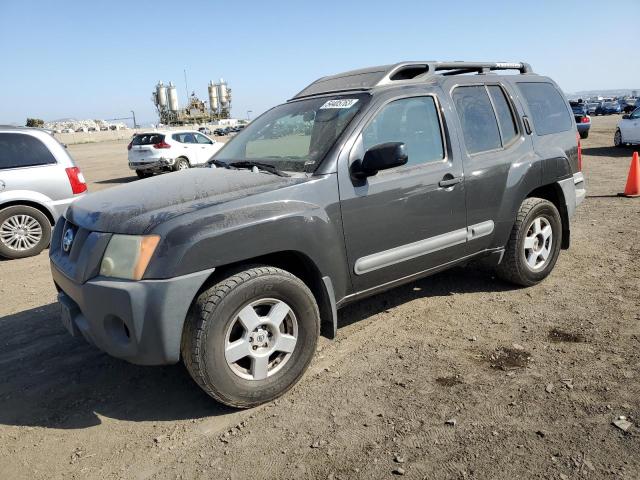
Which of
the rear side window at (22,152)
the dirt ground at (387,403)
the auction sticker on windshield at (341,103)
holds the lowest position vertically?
the dirt ground at (387,403)

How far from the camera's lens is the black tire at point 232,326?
2732 millimetres

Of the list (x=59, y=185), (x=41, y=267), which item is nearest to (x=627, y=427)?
(x=41, y=267)

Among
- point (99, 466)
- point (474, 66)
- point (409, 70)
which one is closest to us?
point (99, 466)

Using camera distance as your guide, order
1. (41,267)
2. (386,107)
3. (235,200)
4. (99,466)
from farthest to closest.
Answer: (41,267), (386,107), (235,200), (99,466)

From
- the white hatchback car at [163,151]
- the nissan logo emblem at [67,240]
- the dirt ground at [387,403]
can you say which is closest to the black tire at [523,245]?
the dirt ground at [387,403]

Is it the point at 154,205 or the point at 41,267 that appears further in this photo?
the point at 41,267

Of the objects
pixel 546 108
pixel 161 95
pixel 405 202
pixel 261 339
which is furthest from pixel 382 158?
pixel 161 95

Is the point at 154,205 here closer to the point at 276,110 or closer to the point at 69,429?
the point at 69,429

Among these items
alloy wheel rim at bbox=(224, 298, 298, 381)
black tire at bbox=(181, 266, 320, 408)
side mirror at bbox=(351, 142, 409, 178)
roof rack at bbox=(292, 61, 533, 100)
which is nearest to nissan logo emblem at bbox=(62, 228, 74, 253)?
black tire at bbox=(181, 266, 320, 408)

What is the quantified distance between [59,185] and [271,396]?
5.55 meters

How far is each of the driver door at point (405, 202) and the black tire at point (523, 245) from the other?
69cm

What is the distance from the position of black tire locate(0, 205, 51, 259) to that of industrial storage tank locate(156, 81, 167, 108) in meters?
88.1

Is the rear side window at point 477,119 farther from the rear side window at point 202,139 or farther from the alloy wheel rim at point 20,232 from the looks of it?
the rear side window at point 202,139

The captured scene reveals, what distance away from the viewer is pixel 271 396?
305 cm
